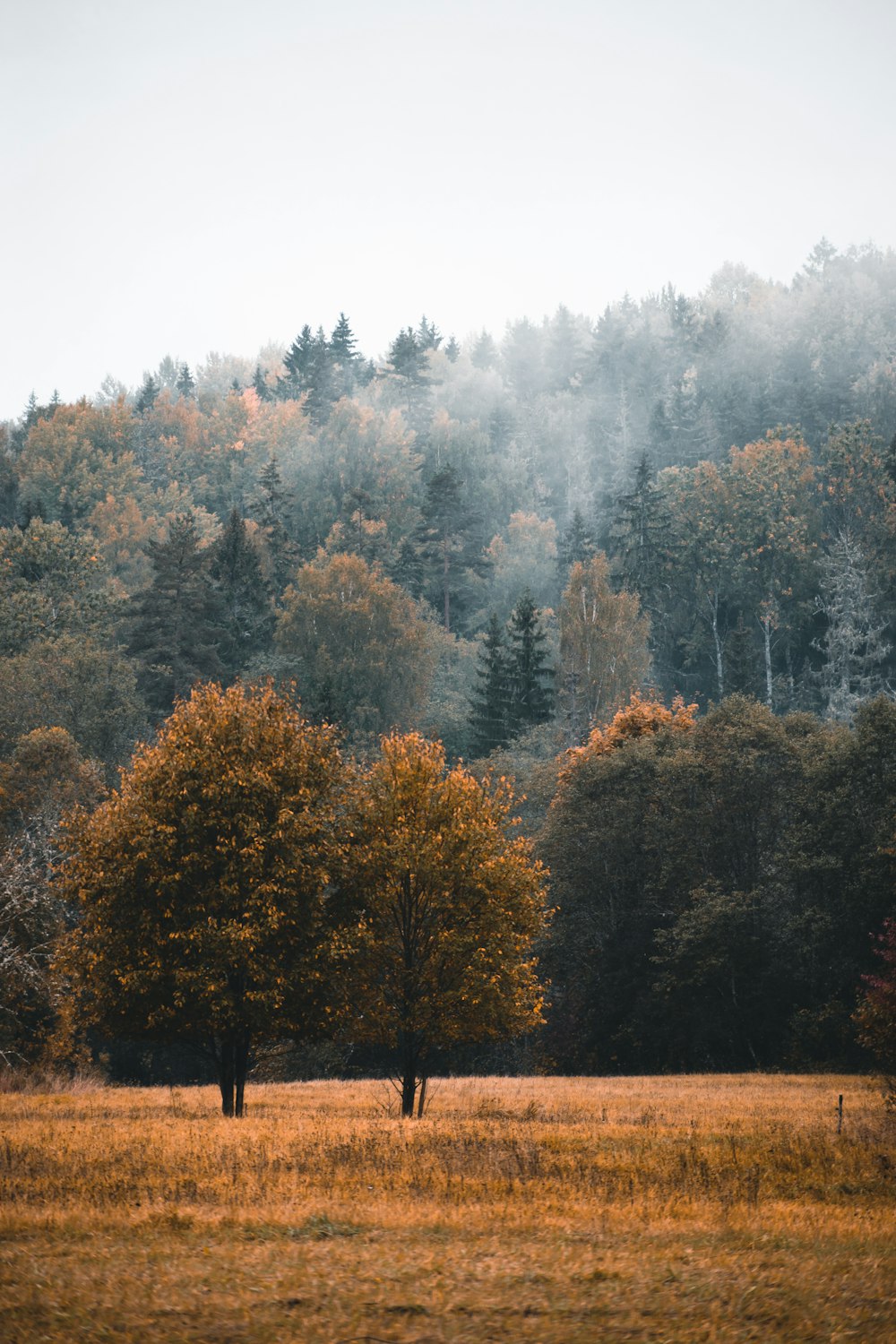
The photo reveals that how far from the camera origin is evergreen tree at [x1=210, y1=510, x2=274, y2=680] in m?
109

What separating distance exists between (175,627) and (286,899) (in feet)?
228

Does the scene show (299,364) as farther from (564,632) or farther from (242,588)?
(564,632)

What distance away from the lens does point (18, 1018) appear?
5216 centimetres

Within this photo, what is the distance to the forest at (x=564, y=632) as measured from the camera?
56.4m

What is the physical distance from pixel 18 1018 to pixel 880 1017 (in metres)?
37.3

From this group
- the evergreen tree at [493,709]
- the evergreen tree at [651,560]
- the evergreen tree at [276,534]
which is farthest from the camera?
the evergreen tree at [276,534]

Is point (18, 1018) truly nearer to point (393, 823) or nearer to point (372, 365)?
point (393, 823)

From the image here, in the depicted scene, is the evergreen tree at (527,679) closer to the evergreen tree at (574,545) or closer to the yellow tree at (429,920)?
the evergreen tree at (574,545)

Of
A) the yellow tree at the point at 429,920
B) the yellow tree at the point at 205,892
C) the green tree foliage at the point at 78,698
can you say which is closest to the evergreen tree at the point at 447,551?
the green tree foliage at the point at 78,698

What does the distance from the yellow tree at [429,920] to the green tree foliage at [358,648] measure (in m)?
66.3

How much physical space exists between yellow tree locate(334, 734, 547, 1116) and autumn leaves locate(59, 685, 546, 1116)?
0.17 feet

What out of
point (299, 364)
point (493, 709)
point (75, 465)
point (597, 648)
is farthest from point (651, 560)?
point (299, 364)

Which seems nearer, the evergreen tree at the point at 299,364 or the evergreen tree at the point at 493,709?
the evergreen tree at the point at 493,709

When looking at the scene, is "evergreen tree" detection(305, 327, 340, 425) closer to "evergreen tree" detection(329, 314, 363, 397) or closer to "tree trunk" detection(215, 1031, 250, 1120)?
"evergreen tree" detection(329, 314, 363, 397)
